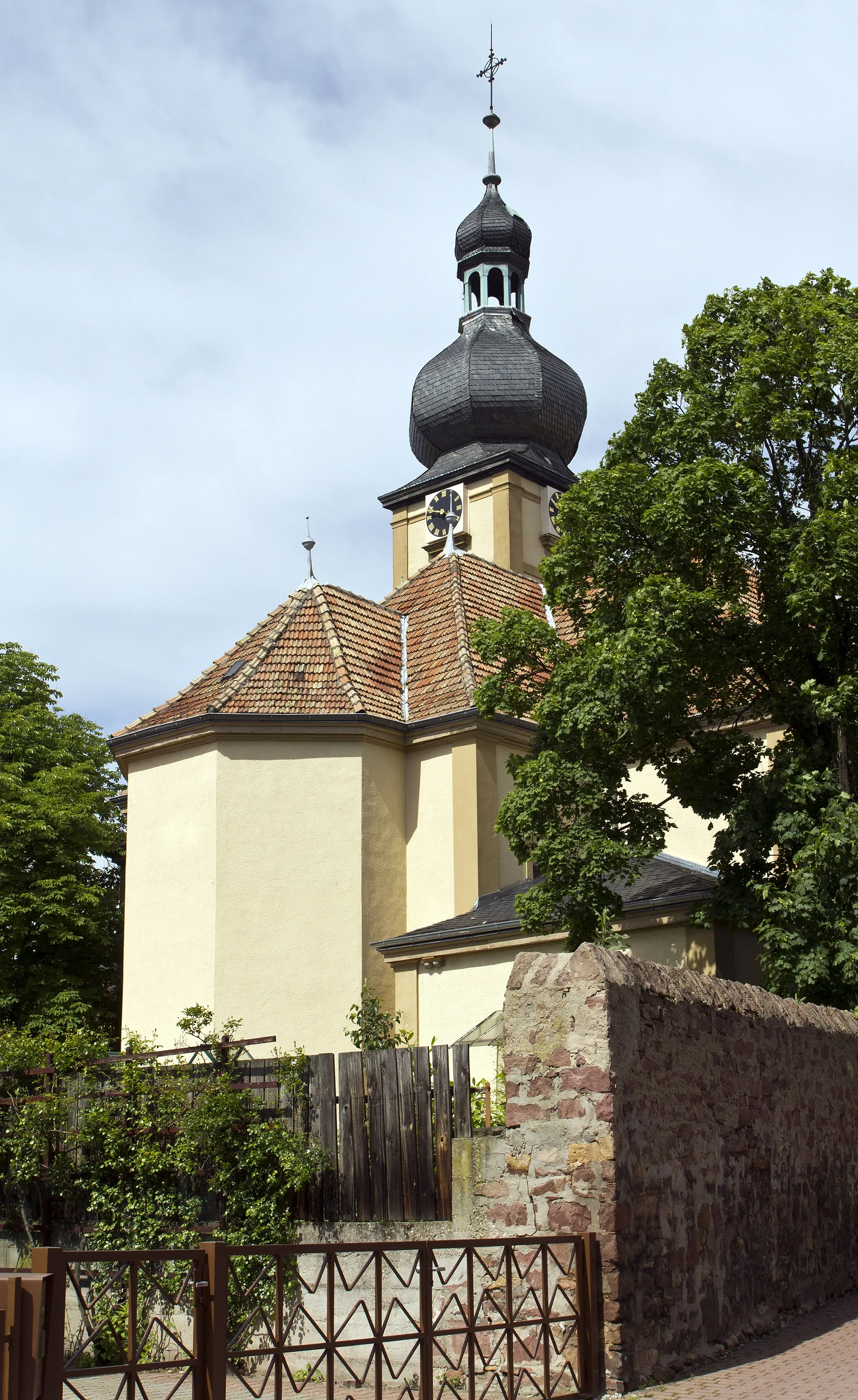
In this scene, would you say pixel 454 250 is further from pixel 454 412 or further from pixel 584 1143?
pixel 584 1143

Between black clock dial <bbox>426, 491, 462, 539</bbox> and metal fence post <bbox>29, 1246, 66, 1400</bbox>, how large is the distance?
1122 inches

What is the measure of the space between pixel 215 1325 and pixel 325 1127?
23.4 ft

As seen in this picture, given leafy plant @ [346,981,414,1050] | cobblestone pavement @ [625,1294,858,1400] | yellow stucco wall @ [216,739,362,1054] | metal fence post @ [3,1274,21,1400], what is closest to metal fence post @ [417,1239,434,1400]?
cobblestone pavement @ [625,1294,858,1400]

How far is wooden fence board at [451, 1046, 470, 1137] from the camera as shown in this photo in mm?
11273

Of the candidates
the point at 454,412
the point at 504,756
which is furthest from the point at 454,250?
the point at 504,756

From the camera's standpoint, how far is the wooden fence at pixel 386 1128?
1138 centimetres

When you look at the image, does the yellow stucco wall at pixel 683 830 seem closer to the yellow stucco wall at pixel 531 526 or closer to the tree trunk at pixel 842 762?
the tree trunk at pixel 842 762

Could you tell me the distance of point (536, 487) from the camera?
1305 inches

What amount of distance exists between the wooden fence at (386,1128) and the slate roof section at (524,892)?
5.41 metres

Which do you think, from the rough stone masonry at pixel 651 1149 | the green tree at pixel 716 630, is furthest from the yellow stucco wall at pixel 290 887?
the rough stone masonry at pixel 651 1149

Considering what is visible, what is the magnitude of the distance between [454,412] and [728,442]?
1930cm

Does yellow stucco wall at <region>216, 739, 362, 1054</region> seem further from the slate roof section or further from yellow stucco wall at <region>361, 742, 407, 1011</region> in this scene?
the slate roof section

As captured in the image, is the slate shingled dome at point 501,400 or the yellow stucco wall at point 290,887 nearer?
the yellow stucco wall at point 290,887

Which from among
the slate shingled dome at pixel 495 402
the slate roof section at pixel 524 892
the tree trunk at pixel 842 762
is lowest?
the slate roof section at pixel 524 892
